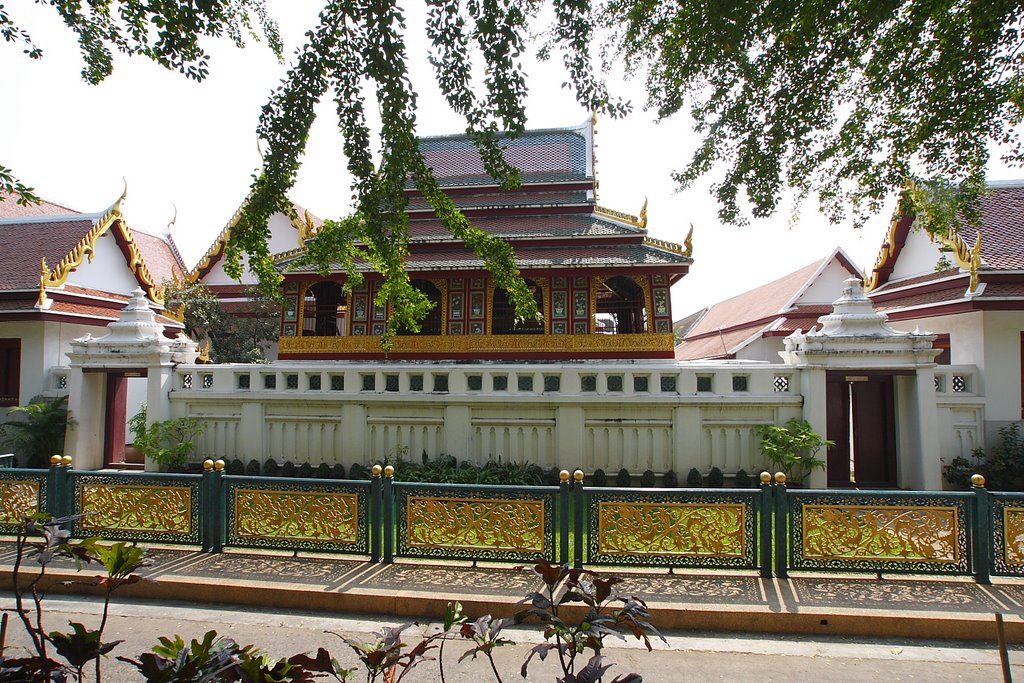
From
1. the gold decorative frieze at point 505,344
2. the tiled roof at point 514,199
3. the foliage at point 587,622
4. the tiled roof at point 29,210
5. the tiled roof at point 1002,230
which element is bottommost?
the foliage at point 587,622

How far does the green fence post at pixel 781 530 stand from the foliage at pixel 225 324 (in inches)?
801

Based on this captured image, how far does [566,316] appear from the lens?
15.5 metres

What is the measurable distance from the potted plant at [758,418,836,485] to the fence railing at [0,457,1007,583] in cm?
418

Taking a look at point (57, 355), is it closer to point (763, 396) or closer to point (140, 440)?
point (140, 440)

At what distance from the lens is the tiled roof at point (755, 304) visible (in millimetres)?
23391

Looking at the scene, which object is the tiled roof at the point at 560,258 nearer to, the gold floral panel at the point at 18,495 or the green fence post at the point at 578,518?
the green fence post at the point at 578,518

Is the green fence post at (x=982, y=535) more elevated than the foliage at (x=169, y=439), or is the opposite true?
the foliage at (x=169, y=439)

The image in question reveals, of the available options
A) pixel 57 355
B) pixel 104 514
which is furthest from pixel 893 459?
pixel 57 355

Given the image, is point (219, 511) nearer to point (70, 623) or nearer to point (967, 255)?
point (70, 623)

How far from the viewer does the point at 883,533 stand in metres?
6.13

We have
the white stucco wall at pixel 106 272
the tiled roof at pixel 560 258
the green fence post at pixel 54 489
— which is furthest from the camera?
the white stucco wall at pixel 106 272

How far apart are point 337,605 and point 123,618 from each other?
6.89ft

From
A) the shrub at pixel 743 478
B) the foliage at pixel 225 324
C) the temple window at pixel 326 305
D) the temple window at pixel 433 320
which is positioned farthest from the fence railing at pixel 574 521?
the foliage at pixel 225 324

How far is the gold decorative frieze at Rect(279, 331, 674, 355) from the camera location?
14.9m
